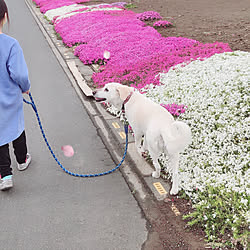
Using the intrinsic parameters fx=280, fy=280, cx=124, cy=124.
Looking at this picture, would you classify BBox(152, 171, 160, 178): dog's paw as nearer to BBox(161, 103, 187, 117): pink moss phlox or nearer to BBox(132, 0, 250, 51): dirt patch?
BBox(161, 103, 187, 117): pink moss phlox

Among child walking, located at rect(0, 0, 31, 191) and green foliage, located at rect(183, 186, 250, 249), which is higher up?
child walking, located at rect(0, 0, 31, 191)

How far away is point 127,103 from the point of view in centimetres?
488

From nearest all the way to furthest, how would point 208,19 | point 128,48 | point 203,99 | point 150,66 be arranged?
point 203,99
point 150,66
point 128,48
point 208,19

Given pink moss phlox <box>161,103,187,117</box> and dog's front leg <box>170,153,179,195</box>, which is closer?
dog's front leg <box>170,153,179,195</box>

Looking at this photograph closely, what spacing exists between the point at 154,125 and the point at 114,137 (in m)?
2.19

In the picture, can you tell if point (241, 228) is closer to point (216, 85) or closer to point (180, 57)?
point (216, 85)

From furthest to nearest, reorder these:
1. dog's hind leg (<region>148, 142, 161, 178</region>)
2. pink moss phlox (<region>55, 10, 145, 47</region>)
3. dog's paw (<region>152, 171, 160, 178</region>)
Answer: pink moss phlox (<region>55, 10, 145, 47</region>), dog's paw (<region>152, 171, 160, 178</region>), dog's hind leg (<region>148, 142, 161, 178</region>)

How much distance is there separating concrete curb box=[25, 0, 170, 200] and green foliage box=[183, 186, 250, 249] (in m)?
0.69

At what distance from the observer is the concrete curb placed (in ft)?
15.6

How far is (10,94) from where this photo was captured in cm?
429

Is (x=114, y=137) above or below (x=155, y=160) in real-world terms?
below

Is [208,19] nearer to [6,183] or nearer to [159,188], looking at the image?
[159,188]

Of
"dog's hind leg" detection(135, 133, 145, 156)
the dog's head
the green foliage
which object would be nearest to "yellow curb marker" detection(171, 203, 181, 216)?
the green foliage

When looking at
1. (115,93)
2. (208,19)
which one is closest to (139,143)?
(115,93)
